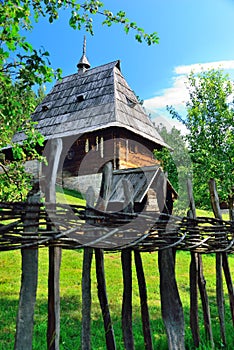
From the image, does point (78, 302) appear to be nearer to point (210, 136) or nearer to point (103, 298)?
point (103, 298)

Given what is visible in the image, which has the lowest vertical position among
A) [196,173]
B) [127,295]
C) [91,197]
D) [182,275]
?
[182,275]

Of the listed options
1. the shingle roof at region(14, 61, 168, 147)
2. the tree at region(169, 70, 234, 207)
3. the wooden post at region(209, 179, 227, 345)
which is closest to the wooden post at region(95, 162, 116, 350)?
the wooden post at region(209, 179, 227, 345)

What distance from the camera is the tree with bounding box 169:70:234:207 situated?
1261 cm

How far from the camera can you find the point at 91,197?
2.29 m

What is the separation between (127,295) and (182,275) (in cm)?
557

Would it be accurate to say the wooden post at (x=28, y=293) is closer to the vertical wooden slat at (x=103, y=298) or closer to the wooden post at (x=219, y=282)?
the vertical wooden slat at (x=103, y=298)

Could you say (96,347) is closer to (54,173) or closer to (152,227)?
(152,227)

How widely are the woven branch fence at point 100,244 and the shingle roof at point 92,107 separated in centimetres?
1389

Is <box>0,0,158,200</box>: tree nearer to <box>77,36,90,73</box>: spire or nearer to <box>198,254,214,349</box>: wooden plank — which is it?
<box>198,254,214,349</box>: wooden plank

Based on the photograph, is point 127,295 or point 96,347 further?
point 96,347

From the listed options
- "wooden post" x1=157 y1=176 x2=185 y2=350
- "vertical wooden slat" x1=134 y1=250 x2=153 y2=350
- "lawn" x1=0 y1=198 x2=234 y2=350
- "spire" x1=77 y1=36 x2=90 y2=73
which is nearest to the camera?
"wooden post" x1=157 y1=176 x2=185 y2=350

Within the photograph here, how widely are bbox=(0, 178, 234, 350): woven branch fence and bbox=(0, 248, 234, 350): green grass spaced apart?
92 centimetres

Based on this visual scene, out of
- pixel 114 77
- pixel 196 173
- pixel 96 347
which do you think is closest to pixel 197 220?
pixel 96 347

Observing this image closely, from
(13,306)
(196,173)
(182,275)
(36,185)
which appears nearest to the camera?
(36,185)
